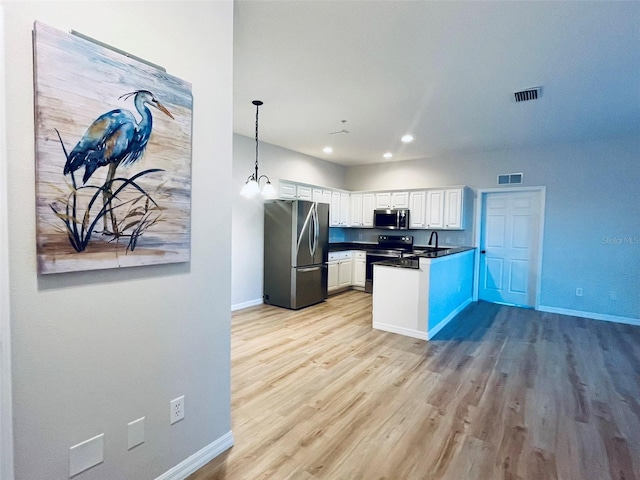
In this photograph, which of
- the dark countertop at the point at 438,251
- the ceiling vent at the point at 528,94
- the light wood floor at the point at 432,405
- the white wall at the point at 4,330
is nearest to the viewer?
the white wall at the point at 4,330

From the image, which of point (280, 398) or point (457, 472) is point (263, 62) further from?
point (457, 472)

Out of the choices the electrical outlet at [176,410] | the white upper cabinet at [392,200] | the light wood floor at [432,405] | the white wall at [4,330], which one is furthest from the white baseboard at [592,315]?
the white wall at [4,330]

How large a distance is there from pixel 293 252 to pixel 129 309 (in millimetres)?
3582

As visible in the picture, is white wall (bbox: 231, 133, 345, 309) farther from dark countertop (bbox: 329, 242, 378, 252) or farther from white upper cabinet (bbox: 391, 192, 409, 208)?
white upper cabinet (bbox: 391, 192, 409, 208)

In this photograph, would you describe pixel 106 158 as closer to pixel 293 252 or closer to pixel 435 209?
pixel 293 252

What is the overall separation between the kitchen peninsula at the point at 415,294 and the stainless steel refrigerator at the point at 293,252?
1324 mm

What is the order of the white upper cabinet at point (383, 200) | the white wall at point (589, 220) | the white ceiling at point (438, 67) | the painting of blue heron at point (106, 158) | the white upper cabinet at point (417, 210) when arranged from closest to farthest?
the painting of blue heron at point (106, 158)
the white ceiling at point (438, 67)
the white wall at point (589, 220)
the white upper cabinet at point (417, 210)
the white upper cabinet at point (383, 200)

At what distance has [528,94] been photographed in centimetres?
322

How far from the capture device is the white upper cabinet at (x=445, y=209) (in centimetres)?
579

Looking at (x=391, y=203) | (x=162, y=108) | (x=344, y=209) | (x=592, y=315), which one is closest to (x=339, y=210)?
(x=344, y=209)

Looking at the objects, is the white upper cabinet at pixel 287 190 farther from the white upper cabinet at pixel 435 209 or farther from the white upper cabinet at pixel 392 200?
the white upper cabinet at pixel 435 209

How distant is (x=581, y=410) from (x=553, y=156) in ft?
13.9

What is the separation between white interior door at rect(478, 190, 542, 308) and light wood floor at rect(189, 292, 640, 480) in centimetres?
142

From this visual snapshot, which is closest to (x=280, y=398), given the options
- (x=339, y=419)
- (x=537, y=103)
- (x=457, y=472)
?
(x=339, y=419)
